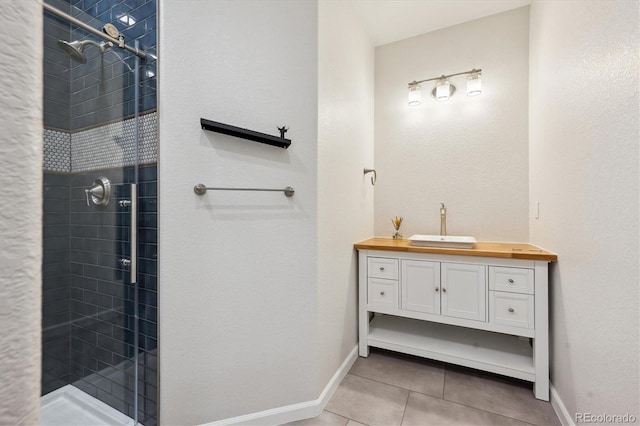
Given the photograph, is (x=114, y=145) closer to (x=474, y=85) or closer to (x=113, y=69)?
(x=113, y=69)

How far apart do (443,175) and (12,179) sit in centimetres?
263

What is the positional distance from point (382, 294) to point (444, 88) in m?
1.80

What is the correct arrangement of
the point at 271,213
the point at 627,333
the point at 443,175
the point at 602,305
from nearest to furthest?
the point at 627,333 < the point at 602,305 < the point at 271,213 < the point at 443,175

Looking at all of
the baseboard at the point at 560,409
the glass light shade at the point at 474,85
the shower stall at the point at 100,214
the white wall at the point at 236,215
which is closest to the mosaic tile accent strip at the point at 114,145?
the shower stall at the point at 100,214

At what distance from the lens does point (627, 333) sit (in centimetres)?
97

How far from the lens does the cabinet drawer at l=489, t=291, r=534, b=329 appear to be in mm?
1700

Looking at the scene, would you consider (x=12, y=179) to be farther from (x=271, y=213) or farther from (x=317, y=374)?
(x=317, y=374)

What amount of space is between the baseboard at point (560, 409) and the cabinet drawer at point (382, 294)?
98 cm

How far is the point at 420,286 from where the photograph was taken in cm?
198

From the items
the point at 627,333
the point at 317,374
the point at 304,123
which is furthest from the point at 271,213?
the point at 627,333

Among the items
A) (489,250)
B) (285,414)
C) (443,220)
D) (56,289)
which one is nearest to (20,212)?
(285,414)

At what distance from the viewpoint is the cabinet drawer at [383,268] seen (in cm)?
206

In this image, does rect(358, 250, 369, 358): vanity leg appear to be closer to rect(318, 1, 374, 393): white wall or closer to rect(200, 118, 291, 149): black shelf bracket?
rect(318, 1, 374, 393): white wall

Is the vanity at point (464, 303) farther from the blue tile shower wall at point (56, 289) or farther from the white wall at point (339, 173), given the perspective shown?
the blue tile shower wall at point (56, 289)
